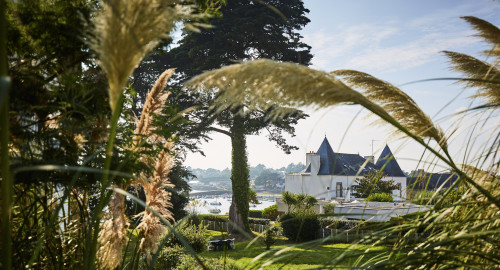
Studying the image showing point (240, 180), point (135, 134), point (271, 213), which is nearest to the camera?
point (135, 134)

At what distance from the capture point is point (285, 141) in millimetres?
20562

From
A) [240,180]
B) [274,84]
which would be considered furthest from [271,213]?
[274,84]

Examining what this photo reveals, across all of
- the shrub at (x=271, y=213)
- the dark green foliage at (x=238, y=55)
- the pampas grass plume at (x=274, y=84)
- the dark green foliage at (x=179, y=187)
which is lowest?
the shrub at (x=271, y=213)

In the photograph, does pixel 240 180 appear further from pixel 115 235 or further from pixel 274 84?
pixel 274 84

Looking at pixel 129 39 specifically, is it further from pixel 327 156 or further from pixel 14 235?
pixel 327 156

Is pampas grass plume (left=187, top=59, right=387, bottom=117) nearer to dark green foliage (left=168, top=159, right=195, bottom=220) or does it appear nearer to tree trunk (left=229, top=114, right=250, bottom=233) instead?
dark green foliage (left=168, top=159, right=195, bottom=220)

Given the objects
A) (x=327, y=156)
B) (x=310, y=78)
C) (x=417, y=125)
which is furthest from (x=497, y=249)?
(x=327, y=156)

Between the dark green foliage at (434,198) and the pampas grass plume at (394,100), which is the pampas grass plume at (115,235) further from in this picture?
the dark green foliage at (434,198)

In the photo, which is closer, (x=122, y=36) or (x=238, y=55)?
(x=122, y=36)

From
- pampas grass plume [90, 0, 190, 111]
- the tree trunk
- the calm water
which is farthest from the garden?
the tree trunk

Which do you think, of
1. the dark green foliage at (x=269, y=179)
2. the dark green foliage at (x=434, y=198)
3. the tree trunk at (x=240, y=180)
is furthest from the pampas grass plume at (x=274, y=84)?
the dark green foliage at (x=269, y=179)

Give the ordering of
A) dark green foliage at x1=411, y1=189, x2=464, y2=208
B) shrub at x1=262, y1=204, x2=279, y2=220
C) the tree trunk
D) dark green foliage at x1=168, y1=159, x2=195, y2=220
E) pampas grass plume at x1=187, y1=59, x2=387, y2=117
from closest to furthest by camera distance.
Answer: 1. pampas grass plume at x1=187, y1=59, x2=387, y2=117
2. dark green foliage at x1=411, y1=189, x2=464, y2=208
3. dark green foliage at x1=168, y1=159, x2=195, y2=220
4. the tree trunk
5. shrub at x1=262, y1=204, x2=279, y2=220

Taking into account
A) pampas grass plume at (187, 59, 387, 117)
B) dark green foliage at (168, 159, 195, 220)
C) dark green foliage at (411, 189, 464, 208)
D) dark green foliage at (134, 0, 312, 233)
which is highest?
dark green foliage at (134, 0, 312, 233)

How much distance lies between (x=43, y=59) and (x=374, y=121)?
1.92m
